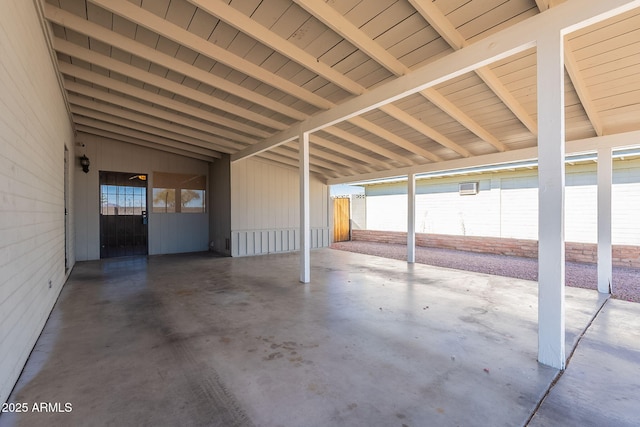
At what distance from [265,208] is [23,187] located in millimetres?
6705

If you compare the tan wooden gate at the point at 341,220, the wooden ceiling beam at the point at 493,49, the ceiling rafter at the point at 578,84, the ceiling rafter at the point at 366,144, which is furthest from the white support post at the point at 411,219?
the tan wooden gate at the point at 341,220

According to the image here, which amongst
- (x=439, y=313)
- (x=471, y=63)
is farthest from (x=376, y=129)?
(x=439, y=313)

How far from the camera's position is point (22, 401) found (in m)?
1.93

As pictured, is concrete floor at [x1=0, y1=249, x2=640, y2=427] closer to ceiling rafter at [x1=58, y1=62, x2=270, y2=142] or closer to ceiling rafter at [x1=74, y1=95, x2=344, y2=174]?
ceiling rafter at [x1=58, y1=62, x2=270, y2=142]

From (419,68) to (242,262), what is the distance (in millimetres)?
5929

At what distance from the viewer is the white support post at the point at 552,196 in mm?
2352

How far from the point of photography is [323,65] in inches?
140

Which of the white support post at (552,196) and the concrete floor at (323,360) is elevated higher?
the white support post at (552,196)

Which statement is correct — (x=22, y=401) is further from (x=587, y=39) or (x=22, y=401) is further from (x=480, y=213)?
(x=480, y=213)

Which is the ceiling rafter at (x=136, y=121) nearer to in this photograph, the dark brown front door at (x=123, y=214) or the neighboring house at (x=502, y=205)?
the dark brown front door at (x=123, y=214)

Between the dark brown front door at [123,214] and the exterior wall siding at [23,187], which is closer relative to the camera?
the exterior wall siding at [23,187]

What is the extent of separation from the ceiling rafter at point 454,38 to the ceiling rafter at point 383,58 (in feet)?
2.04

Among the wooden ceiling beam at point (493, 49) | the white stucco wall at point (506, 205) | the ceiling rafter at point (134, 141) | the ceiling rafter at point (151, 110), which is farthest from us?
the ceiling rafter at point (134, 141)

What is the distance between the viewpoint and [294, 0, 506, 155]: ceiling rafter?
269cm
